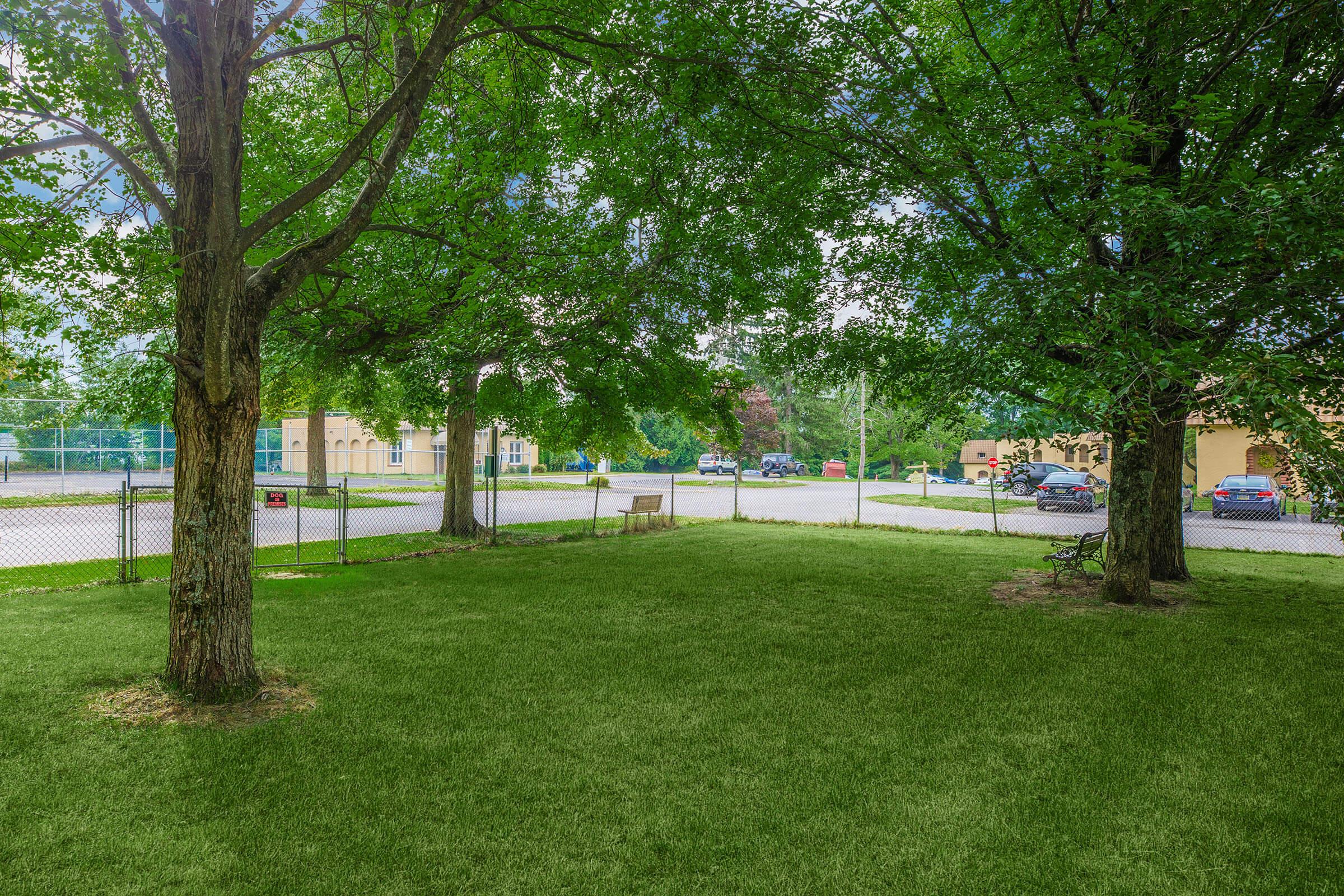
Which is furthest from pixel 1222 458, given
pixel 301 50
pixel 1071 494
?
pixel 301 50

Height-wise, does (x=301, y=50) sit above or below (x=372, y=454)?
above

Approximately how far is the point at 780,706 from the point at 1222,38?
8.22 metres

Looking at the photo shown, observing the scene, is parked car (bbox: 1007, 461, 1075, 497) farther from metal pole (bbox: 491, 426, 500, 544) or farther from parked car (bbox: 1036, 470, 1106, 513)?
metal pole (bbox: 491, 426, 500, 544)

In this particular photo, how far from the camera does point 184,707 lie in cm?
498

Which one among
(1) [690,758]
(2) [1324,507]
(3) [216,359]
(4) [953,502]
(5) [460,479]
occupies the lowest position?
(4) [953,502]

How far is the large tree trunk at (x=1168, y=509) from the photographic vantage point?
409 inches

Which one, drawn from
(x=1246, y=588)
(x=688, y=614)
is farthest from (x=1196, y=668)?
(x=1246, y=588)

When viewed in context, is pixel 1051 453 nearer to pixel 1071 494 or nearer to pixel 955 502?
pixel 955 502

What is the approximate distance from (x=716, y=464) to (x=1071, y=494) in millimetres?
31551

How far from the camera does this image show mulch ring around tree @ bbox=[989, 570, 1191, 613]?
891cm

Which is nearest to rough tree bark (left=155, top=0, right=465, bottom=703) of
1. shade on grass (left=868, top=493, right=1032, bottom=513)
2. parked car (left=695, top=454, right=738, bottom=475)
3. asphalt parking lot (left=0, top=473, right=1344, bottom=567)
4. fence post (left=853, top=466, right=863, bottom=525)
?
asphalt parking lot (left=0, top=473, right=1344, bottom=567)

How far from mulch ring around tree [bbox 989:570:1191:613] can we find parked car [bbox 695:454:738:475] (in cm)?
3988

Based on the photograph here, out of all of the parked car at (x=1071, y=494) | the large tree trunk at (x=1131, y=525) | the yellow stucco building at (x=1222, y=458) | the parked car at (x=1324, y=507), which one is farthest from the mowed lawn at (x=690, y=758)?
the yellow stucco building at (x=1222, y=458)

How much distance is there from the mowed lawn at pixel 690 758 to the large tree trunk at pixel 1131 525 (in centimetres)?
95
